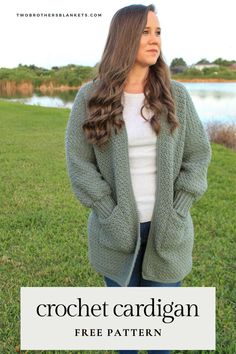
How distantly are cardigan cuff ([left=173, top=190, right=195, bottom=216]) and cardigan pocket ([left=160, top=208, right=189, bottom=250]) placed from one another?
0.08 ft

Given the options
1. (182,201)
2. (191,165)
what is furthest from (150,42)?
(182,201)

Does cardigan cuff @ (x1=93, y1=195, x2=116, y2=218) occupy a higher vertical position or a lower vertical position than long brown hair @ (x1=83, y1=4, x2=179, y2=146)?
lower

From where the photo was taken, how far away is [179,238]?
86.4 inches

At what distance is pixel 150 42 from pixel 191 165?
610 mm

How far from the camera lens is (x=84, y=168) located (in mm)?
2111

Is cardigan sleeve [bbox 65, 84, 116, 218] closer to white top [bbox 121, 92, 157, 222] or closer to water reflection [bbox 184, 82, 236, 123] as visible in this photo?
white top [bbox 121, 92, 157, 222]

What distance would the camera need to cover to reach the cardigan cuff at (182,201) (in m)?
2.14

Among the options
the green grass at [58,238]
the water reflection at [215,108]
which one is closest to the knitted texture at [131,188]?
the green grass at [58,238]

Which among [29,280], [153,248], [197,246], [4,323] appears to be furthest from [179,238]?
[197,246]

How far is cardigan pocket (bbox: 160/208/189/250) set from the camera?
6.95 feet

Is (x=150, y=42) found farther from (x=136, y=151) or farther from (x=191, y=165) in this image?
(x=191, y=165)

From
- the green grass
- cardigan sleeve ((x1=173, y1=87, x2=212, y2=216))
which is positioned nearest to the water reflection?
the green grass

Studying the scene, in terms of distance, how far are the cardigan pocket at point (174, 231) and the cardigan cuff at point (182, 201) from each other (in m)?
0.02

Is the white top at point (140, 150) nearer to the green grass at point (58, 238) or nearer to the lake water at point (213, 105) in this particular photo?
the green grass at point (58, 238)
